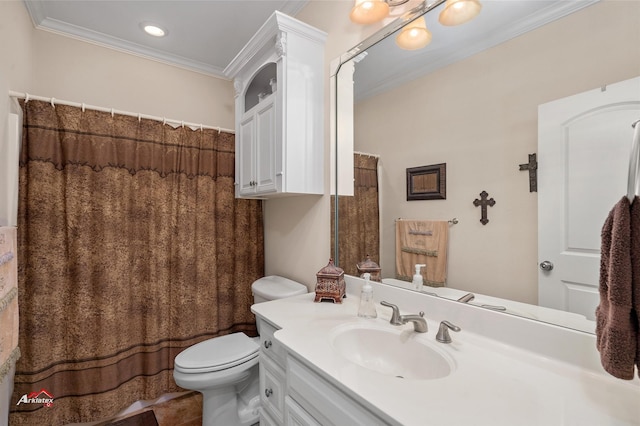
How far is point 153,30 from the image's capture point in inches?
81.4

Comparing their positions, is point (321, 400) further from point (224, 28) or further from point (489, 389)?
point (224, 28)

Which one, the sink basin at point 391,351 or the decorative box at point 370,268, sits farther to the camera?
the decorative box at point 370,268

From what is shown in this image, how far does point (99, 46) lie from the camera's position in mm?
2166

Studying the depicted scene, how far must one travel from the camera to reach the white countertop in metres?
0.60

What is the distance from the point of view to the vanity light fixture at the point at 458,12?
3.44ft

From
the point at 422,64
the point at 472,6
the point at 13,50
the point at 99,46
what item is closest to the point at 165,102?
the point at 99,46

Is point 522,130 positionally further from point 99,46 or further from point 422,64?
point 99,46

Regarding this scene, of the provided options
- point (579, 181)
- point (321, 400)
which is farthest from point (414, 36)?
point (321, 400)

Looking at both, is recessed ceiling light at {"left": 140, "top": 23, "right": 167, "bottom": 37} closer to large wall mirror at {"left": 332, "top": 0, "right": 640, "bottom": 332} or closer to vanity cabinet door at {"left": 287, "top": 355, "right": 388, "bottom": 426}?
large wall mirror at {"left": 332, "top": 0, "right": 640, "bottom": 332}

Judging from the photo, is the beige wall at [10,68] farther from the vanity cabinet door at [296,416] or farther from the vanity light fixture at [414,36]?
the vanity light fixture at [414,36]

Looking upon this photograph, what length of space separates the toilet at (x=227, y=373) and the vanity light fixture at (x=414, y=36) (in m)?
1.37

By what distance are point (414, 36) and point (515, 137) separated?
0.63 metres

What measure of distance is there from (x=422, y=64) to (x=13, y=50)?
6.99 ft

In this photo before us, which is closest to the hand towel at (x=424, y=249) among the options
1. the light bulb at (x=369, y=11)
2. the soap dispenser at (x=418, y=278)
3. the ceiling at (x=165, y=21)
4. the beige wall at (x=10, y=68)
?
the soap dispenser at (x=418, y=278)
